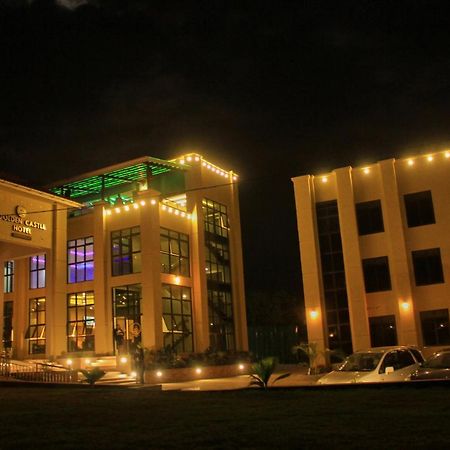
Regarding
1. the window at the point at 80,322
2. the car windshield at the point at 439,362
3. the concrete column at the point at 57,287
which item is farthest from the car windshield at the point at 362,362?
the concrete column at the point at 57,287

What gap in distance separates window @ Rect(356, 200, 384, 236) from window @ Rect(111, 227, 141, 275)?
40.3ft

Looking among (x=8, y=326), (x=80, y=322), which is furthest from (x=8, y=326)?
(x=80, y=322)

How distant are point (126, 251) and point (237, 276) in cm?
858

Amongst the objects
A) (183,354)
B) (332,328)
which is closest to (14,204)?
(183,354)

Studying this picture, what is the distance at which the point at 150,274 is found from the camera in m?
31.6

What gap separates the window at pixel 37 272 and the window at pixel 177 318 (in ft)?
26.4

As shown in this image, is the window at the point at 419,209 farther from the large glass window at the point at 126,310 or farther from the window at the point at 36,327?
the window at the point at 36,327

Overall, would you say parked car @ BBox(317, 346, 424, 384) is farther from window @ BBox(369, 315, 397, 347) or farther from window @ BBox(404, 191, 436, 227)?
window @ BBox(404, 191, 436, 227)

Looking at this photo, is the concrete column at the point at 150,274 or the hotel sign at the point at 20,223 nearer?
the hotel sign at the point at 20,223

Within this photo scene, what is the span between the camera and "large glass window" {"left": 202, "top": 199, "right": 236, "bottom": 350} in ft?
119

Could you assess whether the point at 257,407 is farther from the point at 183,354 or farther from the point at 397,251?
the point at 183,354

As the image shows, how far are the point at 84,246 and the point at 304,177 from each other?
1391 centimetres

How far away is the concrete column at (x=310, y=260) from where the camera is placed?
28719 millimetres

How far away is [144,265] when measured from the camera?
104 feet
